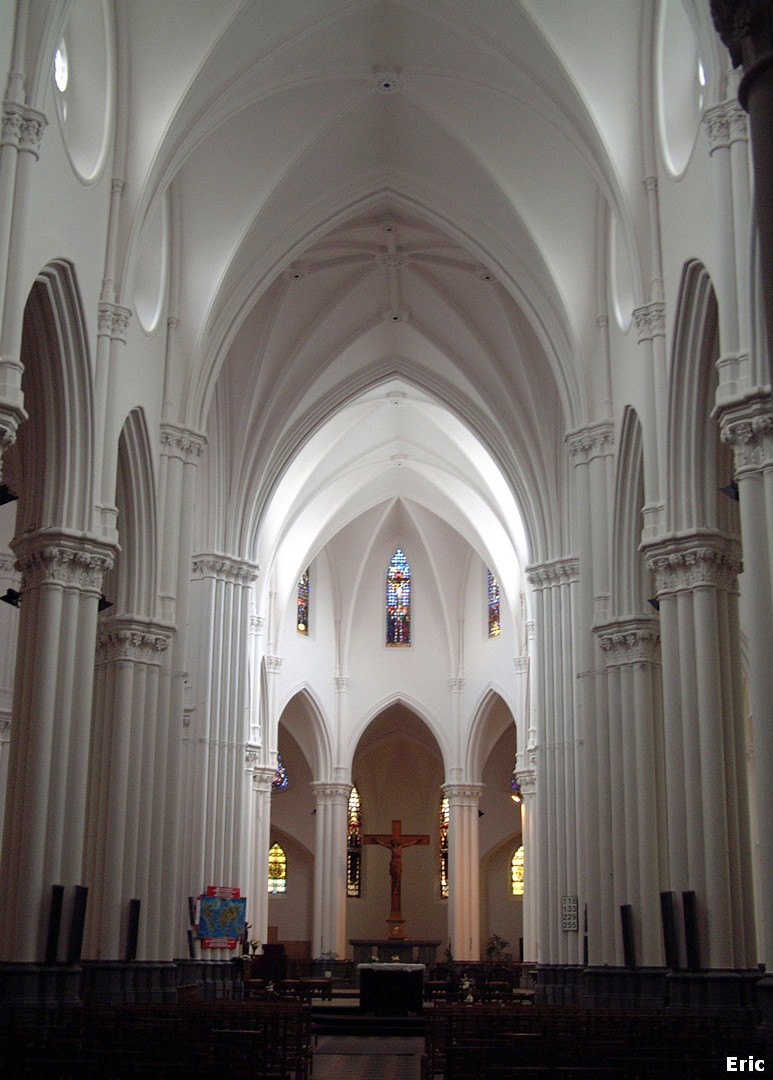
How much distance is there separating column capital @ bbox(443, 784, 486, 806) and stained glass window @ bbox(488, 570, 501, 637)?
4.87 meters

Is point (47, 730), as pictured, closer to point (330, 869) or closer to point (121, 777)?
point (121, 777)

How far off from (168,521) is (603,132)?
908 cm

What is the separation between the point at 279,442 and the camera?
30.3 m

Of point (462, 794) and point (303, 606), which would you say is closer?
point (462, 794)

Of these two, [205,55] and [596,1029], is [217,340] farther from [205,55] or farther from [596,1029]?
[596,1029]

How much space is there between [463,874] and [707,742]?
88.8ft

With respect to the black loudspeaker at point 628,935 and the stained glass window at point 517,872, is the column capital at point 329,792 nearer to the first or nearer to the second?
the stained glass window at point 517,872

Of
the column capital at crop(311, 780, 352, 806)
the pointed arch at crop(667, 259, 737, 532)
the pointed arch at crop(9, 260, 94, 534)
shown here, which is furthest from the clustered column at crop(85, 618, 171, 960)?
the column capital at crop(311, 780, 352, 806)

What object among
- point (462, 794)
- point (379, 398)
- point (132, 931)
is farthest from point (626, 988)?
point (462, 794)

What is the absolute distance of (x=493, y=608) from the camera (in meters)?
43.4

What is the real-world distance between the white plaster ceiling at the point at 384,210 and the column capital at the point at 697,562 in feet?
16.0

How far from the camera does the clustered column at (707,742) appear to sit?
642 inches

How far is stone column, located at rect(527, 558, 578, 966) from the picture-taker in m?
26.7

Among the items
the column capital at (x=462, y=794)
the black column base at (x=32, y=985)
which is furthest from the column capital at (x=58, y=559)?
the column capital at (x=462, y=794)
